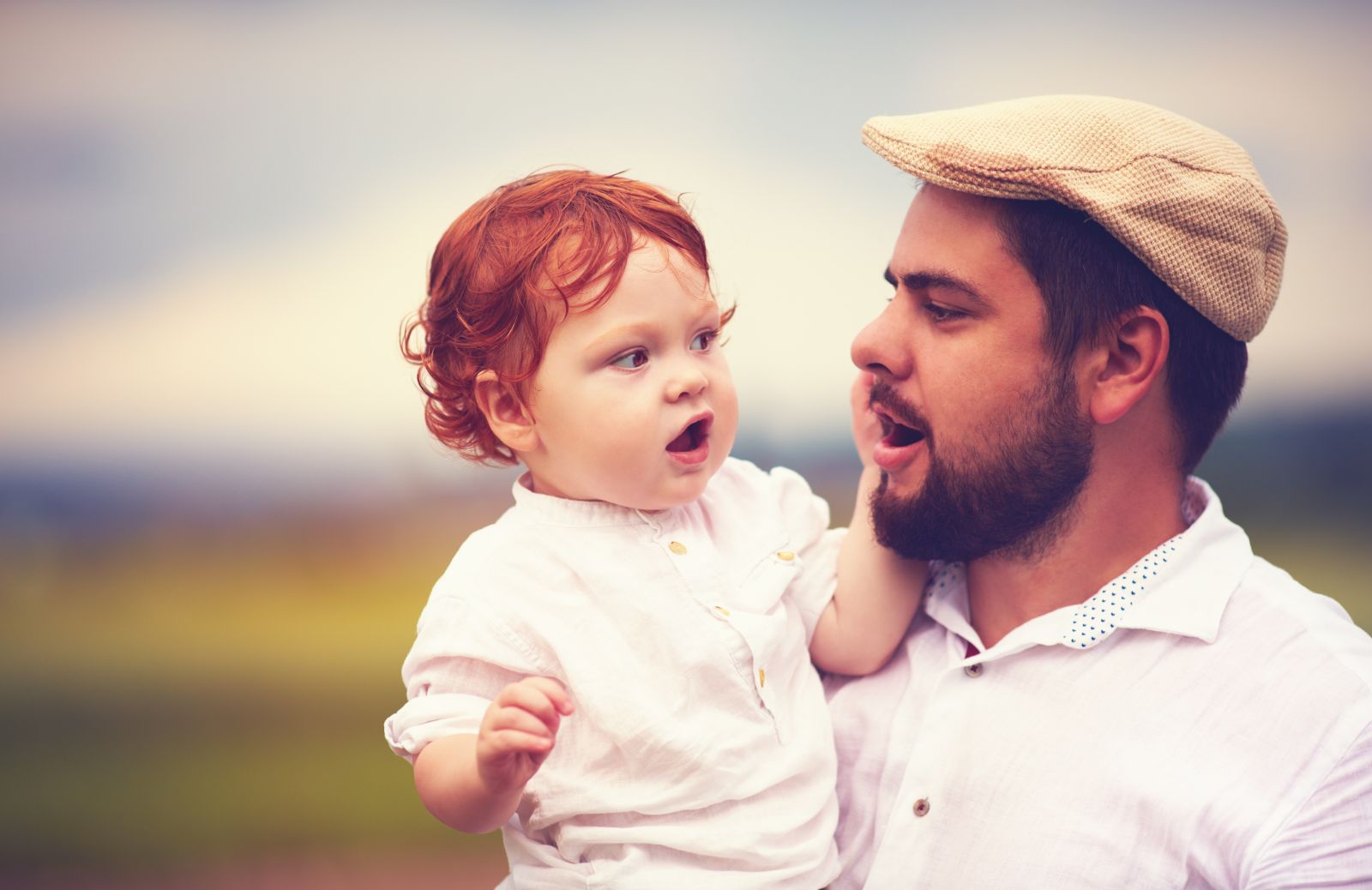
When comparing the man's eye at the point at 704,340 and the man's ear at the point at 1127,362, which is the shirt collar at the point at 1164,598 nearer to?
the man's ear at the point at 1127,362

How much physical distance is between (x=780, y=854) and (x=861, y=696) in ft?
1.28

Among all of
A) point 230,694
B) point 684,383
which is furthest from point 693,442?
point 230,694

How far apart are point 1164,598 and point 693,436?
0.73 meters

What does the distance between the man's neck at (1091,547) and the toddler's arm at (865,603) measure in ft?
0.52

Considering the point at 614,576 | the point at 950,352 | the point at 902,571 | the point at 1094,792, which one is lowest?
the point at 1094,792

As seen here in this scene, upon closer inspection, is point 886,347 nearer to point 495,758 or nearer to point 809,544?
point 809,544

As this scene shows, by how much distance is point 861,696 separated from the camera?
74.1 inches

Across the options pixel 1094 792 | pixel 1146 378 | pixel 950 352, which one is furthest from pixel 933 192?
pixel 1094 792

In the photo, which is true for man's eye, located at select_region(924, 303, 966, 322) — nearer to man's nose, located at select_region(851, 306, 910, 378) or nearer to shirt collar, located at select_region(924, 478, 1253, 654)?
man's nose, located at select_region(851, 306, 910, 378)

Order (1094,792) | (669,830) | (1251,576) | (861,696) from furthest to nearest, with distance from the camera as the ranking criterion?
(861,696) < (1251,576) < (1094,792) < (669,830)

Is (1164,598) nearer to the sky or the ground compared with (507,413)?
nearer to the ground

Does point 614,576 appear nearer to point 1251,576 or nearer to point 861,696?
point 861,696

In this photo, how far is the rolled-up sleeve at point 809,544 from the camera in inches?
71.3

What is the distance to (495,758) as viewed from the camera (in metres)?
1.32
